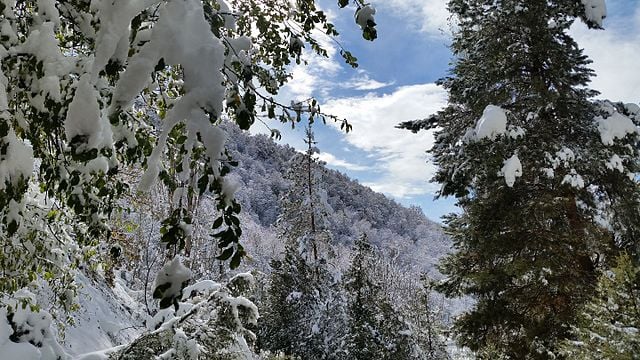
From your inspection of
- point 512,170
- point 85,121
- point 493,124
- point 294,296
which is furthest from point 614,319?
point 294,296

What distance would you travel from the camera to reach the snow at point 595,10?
828 centimetres

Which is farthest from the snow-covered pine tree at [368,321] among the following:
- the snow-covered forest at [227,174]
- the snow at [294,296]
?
the snow at [294,296]

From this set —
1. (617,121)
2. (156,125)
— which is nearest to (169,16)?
(156,125)

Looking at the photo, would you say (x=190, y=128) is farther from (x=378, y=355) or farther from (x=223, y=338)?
(x=378, y=355)

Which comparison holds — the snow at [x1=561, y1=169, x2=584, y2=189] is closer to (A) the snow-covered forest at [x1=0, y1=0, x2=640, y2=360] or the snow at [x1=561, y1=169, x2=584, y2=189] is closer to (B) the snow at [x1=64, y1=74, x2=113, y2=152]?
(A) the snow-covered forest at [x1=0, y1=0, x2=640, y2=360]

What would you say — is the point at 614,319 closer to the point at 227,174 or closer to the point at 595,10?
the point at 595,10

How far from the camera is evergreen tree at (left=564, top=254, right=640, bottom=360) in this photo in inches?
265

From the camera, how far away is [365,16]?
2.24m

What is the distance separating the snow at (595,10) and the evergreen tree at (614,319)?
4.69m

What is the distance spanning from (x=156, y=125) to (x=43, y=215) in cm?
148

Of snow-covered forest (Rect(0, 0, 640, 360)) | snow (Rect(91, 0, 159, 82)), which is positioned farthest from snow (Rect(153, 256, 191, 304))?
snow (Rect(91, 0, 159, 82))

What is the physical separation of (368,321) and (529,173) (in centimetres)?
1309

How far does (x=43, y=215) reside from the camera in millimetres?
3900

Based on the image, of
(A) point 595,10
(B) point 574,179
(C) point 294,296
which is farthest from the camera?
(C) point 294,296
